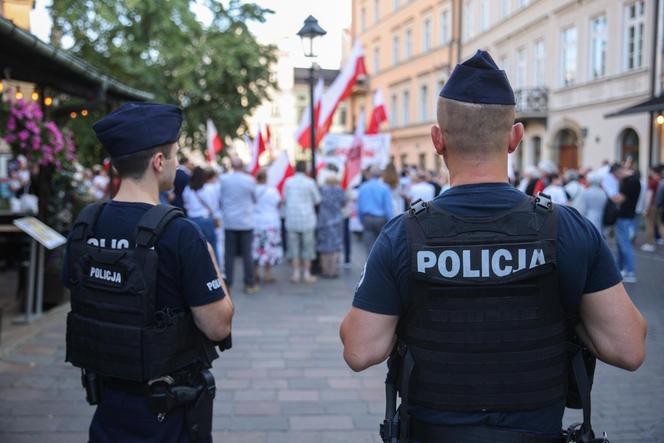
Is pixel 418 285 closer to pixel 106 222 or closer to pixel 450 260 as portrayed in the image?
pixel 450 260

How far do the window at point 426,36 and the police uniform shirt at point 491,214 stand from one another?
39109mm

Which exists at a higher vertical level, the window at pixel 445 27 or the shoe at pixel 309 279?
the window at pixel 445 27

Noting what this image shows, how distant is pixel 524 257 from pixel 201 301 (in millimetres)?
1164

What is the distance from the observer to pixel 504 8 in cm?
3094

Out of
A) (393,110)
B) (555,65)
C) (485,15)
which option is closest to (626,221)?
(555,65)

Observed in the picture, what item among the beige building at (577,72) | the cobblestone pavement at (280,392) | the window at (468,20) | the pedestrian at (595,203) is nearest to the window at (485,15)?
the beige building at (577,72)

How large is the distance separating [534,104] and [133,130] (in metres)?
26.4

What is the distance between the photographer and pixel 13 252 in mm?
11047

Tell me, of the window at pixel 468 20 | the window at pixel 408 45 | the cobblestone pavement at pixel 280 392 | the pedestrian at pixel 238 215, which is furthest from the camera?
the window at pixel 408 45

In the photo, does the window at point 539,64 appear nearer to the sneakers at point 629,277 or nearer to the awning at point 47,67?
the sneakers at point 629,277

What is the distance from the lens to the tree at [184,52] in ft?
67.1

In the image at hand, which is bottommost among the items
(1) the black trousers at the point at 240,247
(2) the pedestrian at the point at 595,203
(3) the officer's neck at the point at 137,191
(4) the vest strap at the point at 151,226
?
(1) the black trousers at the point at 240,247

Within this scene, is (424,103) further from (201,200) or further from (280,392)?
(280,392)

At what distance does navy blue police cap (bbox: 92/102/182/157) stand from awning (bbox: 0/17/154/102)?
2967 millimetres
